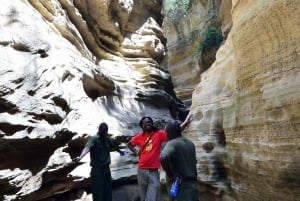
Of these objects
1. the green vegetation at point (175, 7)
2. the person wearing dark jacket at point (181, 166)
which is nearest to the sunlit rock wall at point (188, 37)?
the green vegetation at point (175, 7)

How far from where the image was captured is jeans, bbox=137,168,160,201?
561 cm

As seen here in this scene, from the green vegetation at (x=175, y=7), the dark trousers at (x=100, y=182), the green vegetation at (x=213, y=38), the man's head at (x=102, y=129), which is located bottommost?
the dark trousers at (x=100, y=182)

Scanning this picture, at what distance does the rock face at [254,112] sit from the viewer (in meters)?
4.05

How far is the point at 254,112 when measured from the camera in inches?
194

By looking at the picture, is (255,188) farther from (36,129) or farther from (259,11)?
(36,129)

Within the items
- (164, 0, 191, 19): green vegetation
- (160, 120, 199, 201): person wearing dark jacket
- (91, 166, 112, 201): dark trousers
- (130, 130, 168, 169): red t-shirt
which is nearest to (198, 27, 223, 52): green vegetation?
(164, 0, 191, 19): green vegetation

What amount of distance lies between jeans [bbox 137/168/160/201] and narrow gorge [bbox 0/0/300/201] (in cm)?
119

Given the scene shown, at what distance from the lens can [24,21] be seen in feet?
25.9

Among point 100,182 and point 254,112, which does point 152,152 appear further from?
point 254,112

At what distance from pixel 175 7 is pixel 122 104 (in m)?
23.2

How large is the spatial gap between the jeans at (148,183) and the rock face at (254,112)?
3.87 ft

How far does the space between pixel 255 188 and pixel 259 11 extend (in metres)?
2.44

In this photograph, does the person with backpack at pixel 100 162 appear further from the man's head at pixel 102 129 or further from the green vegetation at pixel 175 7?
the green vegetation at pixel 175 7

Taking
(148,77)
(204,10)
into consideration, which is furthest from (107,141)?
(204,10)
